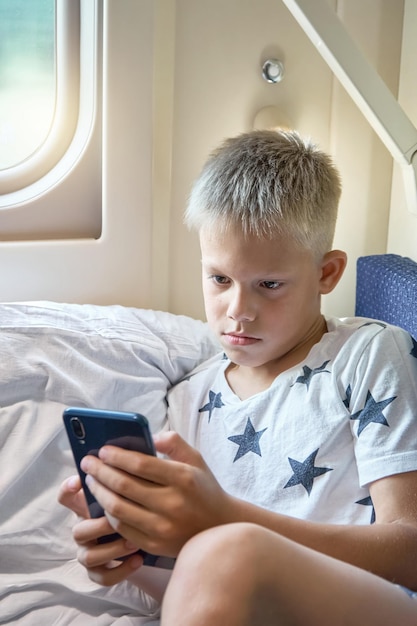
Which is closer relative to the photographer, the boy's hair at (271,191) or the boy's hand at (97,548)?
the boy's hand at (97,548)

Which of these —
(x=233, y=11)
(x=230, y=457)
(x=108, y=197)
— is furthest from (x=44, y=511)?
(x=233, y=11)

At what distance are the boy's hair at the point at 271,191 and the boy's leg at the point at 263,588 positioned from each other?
0.44 m

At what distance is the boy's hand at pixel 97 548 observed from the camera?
0.80 metres

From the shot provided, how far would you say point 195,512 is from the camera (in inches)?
28.0

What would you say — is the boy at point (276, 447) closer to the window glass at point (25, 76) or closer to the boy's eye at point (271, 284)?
the boy's eye at point (271, 284)

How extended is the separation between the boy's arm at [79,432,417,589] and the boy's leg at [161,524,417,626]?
0.16 ft

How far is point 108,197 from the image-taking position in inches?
52.2

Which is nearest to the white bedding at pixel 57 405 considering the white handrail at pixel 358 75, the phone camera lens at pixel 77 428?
the phone camera lens at pixel 77 428

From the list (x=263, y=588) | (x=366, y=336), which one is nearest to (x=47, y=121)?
(x=366, y=336)

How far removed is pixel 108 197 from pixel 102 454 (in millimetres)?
688

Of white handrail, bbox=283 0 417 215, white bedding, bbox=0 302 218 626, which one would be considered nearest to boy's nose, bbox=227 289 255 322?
white bedding, bbox=0 302 218 626

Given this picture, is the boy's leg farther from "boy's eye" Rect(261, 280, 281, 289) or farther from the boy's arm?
"boy's eye" Rect(261, 280, 281, 289)

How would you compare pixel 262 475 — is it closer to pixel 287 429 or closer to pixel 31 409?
pixel 287 429

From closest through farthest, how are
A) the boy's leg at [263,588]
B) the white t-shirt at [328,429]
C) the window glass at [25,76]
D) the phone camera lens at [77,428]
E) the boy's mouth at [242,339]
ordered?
the boy's leg at [263,588] → the phone camera lens at [77,428] → the white t-shirt at [328,429] → the boy's mouth at [242,339] → the window glass at [25,76]
